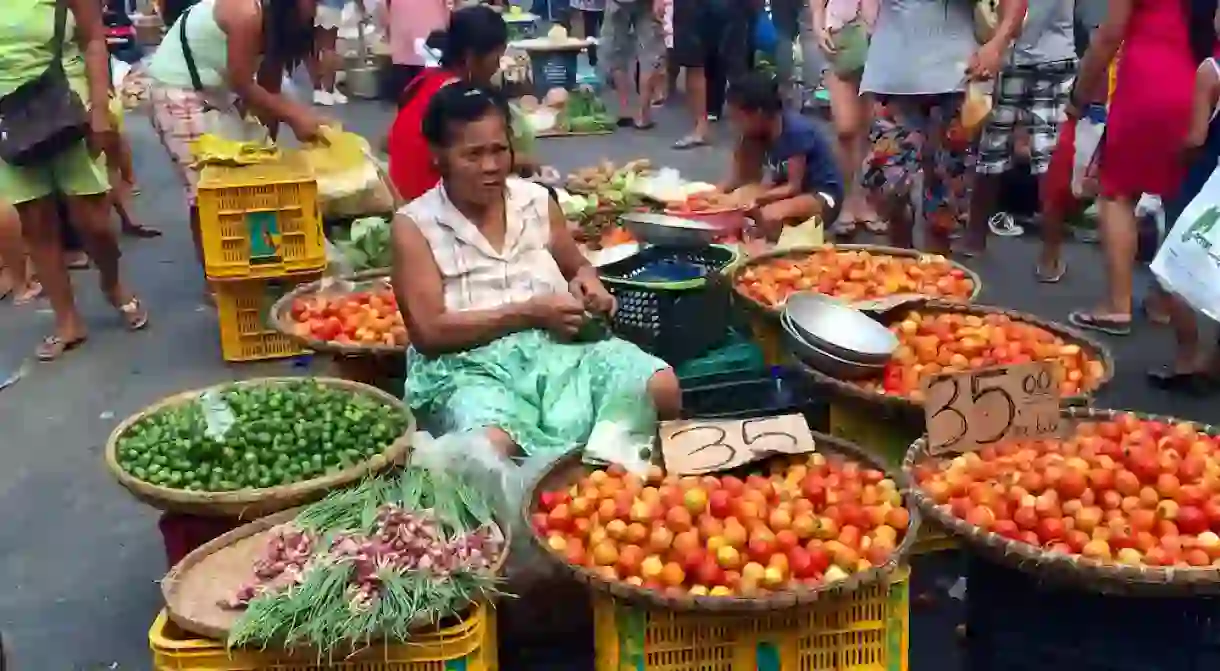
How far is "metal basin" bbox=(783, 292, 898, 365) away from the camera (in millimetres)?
3334

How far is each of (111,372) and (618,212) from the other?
2161 mm

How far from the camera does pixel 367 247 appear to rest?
515 cm

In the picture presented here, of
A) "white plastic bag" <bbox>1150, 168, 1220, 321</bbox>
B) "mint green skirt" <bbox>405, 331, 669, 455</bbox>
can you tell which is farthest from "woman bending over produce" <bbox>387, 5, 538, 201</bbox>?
"white plastic bag" <bbox>1150, 168, 1220, 321</bbox>

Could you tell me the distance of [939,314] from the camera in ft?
12.7

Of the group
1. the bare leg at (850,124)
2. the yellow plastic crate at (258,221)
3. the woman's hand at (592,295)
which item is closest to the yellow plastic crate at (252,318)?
the yellow plastic crate at (258,221)

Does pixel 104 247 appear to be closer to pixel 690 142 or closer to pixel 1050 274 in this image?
pixel 1050 274

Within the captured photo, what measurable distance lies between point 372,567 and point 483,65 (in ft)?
7.84

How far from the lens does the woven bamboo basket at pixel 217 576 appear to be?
2.38m

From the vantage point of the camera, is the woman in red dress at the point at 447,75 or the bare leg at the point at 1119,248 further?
the bare leg at the point at 1119,248

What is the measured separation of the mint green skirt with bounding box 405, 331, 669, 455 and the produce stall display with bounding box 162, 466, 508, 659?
0.35 m

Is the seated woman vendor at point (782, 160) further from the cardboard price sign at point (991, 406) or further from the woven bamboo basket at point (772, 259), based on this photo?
the cardboard price sign at point (991, 406)

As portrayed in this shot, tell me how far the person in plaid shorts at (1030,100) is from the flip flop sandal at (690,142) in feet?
11.2

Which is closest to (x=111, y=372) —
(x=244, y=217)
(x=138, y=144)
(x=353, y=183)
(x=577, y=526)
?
(x=244, y=217)

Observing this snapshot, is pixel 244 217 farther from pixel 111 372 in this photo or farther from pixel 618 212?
pixel 618 212
